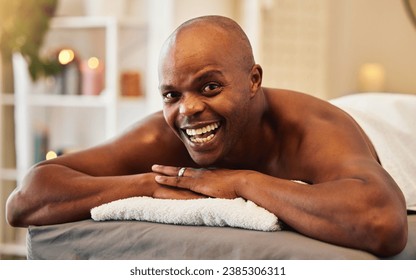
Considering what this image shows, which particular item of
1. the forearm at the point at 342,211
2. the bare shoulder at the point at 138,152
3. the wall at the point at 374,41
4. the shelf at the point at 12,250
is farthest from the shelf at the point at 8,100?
the forearm at the point at 342,211

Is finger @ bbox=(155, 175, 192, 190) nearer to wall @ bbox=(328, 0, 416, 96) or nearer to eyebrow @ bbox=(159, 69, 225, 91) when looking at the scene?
eyebrow @ bbox=(159, 69, 225, 91)

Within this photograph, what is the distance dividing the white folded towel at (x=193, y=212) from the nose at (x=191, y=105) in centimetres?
15

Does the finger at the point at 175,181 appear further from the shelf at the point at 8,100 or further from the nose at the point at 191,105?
the shelf at the point at 8,100

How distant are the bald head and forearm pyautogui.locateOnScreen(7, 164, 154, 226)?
24 centimetres

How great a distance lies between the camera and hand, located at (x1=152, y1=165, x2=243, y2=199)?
1237 millimetres

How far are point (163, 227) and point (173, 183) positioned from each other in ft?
0.41

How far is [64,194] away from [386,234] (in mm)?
596

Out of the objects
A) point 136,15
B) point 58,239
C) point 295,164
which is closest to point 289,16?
point 136,15

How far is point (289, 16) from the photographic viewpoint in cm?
349

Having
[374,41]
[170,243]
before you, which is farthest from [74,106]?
[170,243]

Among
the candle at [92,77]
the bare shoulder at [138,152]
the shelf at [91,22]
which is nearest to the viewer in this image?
the bare shoulder at [138,152]

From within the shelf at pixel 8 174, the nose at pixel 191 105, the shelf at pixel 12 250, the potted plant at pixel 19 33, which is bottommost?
the shelf at pixel 12 250

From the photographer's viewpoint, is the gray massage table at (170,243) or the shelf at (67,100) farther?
the shelf at (67,100)

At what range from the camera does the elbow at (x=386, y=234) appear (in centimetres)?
106
